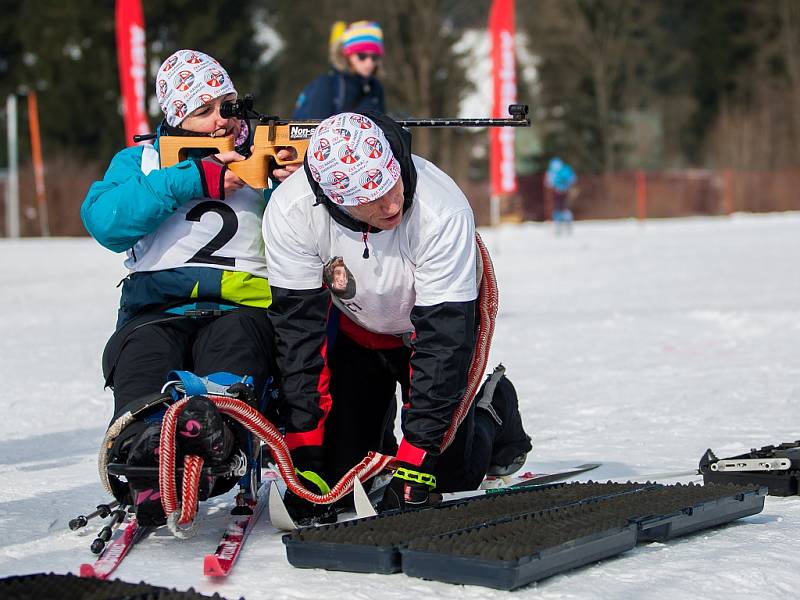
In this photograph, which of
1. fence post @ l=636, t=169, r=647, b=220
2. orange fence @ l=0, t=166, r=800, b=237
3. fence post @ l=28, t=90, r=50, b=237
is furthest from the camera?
fence post @ l=636, t=169, r=647, b=220

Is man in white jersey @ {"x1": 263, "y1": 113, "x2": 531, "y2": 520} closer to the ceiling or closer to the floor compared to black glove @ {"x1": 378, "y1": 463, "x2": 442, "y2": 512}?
closer to the ceiling

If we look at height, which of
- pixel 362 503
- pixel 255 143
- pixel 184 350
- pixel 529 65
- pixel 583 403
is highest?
pixel 529 65

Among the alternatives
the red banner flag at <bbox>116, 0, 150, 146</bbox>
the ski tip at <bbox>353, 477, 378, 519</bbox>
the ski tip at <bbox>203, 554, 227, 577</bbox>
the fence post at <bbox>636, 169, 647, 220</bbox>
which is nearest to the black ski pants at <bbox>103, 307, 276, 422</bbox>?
the ski tip at <bbox>353, 477, 378, 519</bbox>

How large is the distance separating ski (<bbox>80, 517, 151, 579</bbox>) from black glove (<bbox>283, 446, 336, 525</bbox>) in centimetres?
46

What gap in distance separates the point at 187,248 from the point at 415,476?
3.29 feet

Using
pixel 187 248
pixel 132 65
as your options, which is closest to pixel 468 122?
pixel 187 248

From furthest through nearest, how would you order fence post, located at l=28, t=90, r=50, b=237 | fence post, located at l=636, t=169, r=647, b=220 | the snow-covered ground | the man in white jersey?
fence post, located at l=636, t=169, r=647, b=220, fence post, located at l=28, t=90, r=50, b=237, the man in white jersey, the snow-covered ground

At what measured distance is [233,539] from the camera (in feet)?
12.0

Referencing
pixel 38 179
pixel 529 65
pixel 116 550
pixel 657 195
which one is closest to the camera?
pixel 116 550

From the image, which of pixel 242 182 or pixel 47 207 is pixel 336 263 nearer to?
pixel 242 182

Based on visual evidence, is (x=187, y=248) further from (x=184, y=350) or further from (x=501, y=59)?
(x=501, y=59)

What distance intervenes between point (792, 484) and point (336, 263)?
162 centimetres

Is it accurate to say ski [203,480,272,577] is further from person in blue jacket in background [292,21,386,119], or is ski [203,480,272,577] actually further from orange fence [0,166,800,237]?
orange fence [0,166,800,237]

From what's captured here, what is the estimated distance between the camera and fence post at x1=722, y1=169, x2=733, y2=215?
4047 centimetres
